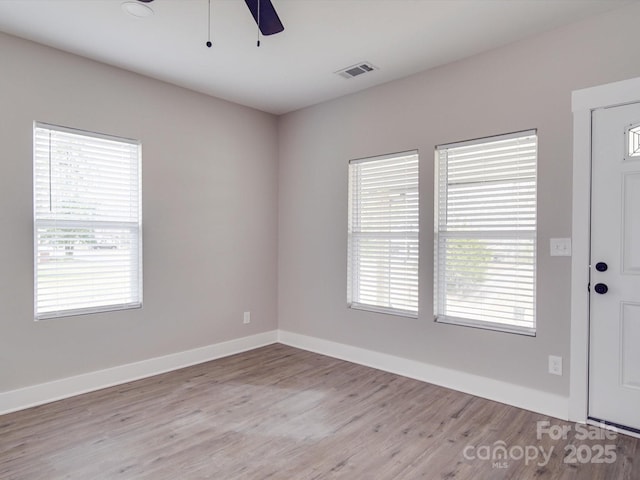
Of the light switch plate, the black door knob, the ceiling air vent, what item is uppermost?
the ceiling air vent

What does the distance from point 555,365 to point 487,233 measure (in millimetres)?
1070

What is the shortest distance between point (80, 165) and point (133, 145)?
Answer: 493 millimetres

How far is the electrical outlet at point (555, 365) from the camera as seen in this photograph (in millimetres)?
2807

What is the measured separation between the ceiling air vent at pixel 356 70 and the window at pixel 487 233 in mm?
953

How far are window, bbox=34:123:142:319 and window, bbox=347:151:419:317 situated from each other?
83.2 inches

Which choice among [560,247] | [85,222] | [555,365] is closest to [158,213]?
[85,222]

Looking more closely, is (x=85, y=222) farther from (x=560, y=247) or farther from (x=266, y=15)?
(x=560, y=247)

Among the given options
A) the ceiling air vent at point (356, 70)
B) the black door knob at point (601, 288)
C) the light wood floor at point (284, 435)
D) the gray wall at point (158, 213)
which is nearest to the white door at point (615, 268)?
the black door knob at point (601, 288)

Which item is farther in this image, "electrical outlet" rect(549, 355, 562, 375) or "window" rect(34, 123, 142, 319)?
"window" rect(34, 123, 142, 319)

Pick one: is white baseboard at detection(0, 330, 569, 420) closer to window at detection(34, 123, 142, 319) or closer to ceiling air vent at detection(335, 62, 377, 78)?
window at detection(34, 123, 142, 319)

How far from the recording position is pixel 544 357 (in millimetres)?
2875

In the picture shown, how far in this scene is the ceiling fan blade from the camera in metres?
2.17

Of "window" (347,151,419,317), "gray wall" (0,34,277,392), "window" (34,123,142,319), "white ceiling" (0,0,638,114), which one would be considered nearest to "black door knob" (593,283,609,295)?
"window" (347,151,419,317)

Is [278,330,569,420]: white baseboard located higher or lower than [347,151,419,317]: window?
lower
